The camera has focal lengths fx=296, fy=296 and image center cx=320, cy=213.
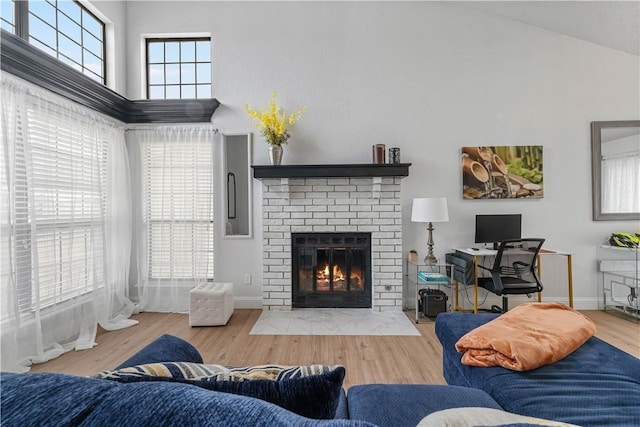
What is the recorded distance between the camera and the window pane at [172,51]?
3.75m

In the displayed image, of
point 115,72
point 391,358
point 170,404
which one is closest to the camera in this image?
point 170,404

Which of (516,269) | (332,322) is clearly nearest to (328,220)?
(332,322)

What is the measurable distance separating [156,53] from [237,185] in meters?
1.97

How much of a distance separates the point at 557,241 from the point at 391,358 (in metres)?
2.69

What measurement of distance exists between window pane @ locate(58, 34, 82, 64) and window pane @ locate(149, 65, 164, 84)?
0.74 meters

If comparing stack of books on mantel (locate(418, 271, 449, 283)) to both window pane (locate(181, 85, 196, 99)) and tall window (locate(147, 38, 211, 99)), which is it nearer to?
tall window (locate(147, 38, 211, 99))

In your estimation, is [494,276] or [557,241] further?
[557,241]

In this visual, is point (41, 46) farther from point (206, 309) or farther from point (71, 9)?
point (206, 309)

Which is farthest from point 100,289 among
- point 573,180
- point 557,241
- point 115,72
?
point 573,180

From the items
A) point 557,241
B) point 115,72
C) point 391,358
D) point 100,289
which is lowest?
point 391,358

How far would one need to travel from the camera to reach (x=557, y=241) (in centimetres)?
356

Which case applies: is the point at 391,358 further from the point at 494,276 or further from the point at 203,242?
the point at 203,242

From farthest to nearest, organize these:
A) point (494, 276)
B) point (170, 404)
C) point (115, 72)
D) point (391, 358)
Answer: point (115, 72) → point (494, 276) → point (391, 358) → point (170, 404)

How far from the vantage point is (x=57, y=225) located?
261cm
